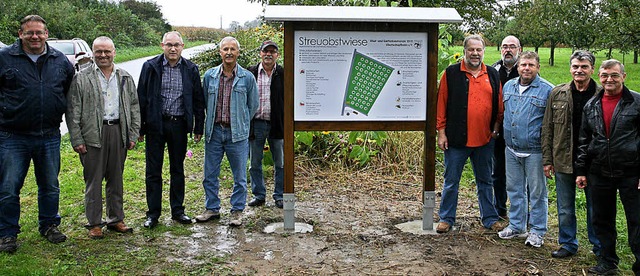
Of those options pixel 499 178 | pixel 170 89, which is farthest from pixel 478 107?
pixel 170 89

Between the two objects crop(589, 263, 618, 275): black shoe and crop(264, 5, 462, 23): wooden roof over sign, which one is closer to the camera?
crop(589, 263, 618, 275): black shoe

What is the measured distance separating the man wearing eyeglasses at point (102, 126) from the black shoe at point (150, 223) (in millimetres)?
171

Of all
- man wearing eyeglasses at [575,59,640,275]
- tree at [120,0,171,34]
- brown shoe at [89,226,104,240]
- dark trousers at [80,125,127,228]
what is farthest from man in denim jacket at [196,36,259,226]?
tree at [120,0,171,34]

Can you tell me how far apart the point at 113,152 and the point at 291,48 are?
6.22ft

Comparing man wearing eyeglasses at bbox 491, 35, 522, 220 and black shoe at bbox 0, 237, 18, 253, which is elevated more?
man wearing eyeglasses at bbox 491, 35, 522, 220

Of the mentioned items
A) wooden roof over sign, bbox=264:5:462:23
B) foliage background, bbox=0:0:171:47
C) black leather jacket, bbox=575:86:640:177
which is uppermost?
foliage background, bbox=0:0:171:47

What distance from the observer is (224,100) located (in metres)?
6.10

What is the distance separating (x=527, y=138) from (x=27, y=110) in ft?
13.9

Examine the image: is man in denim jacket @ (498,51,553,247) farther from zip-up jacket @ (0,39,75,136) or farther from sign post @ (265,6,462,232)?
zip-up jacket @ (0,39,75,136)

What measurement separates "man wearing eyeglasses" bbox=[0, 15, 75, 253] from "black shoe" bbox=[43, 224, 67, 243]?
0.03 feet

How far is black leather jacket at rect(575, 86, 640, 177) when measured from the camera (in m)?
4.52

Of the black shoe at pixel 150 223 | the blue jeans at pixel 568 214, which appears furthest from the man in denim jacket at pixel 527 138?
the black shoe at pixel 150 223

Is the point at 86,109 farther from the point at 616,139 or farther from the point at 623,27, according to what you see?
the point at 623,27

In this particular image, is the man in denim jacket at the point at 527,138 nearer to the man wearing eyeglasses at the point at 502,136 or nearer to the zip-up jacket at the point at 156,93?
the man wearing eyeglasses at the point at 502,136
